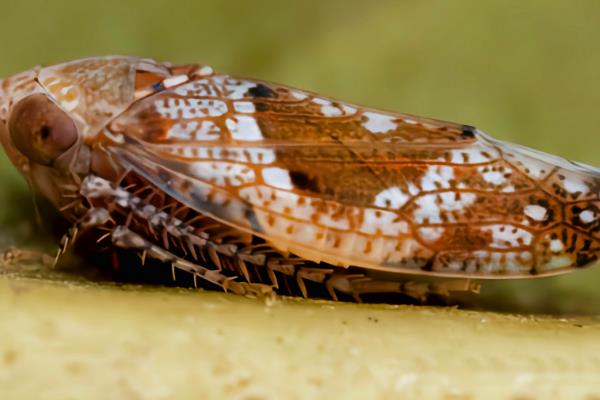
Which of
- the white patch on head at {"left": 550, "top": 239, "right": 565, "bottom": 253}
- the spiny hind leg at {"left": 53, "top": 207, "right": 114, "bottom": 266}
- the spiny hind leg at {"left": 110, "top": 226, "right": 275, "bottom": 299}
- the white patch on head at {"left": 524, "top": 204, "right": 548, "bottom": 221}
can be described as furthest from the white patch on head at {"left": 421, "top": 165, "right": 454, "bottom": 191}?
the spiny hind leg at {"left": 53, "top": 207, "right": 114, "bottom": 266}

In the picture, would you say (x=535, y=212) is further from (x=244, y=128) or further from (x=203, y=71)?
(x=203, y=71)

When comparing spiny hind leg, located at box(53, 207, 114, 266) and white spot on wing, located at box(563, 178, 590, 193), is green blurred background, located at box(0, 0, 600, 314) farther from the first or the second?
spiny hind leg, located at box(53, 207, 114, 266)

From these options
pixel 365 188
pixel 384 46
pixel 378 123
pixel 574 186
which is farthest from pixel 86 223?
pixel 384 46

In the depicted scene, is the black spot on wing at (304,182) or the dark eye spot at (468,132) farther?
the dark eye spot at (468,132)

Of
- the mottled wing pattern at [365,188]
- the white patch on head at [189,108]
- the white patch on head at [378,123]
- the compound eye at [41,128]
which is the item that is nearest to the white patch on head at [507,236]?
the mottled wing pattern at [365,188]

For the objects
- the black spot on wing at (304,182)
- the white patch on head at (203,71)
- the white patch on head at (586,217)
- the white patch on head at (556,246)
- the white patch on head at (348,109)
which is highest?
the white patch on head at (203,71)

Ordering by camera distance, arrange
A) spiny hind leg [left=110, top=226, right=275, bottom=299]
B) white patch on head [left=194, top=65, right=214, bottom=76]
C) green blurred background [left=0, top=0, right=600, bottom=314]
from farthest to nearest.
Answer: green blurred background [left=0, top=0, right=600, bottom=314] → white patch on head [left=194, top=65, right=214, bottom=76] → spiny hind leg [left=110, top=226, right=275, bottom=299]

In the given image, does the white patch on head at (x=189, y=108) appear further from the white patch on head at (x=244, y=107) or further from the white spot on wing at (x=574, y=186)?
the white spot on wing at (x=574, y=186)
